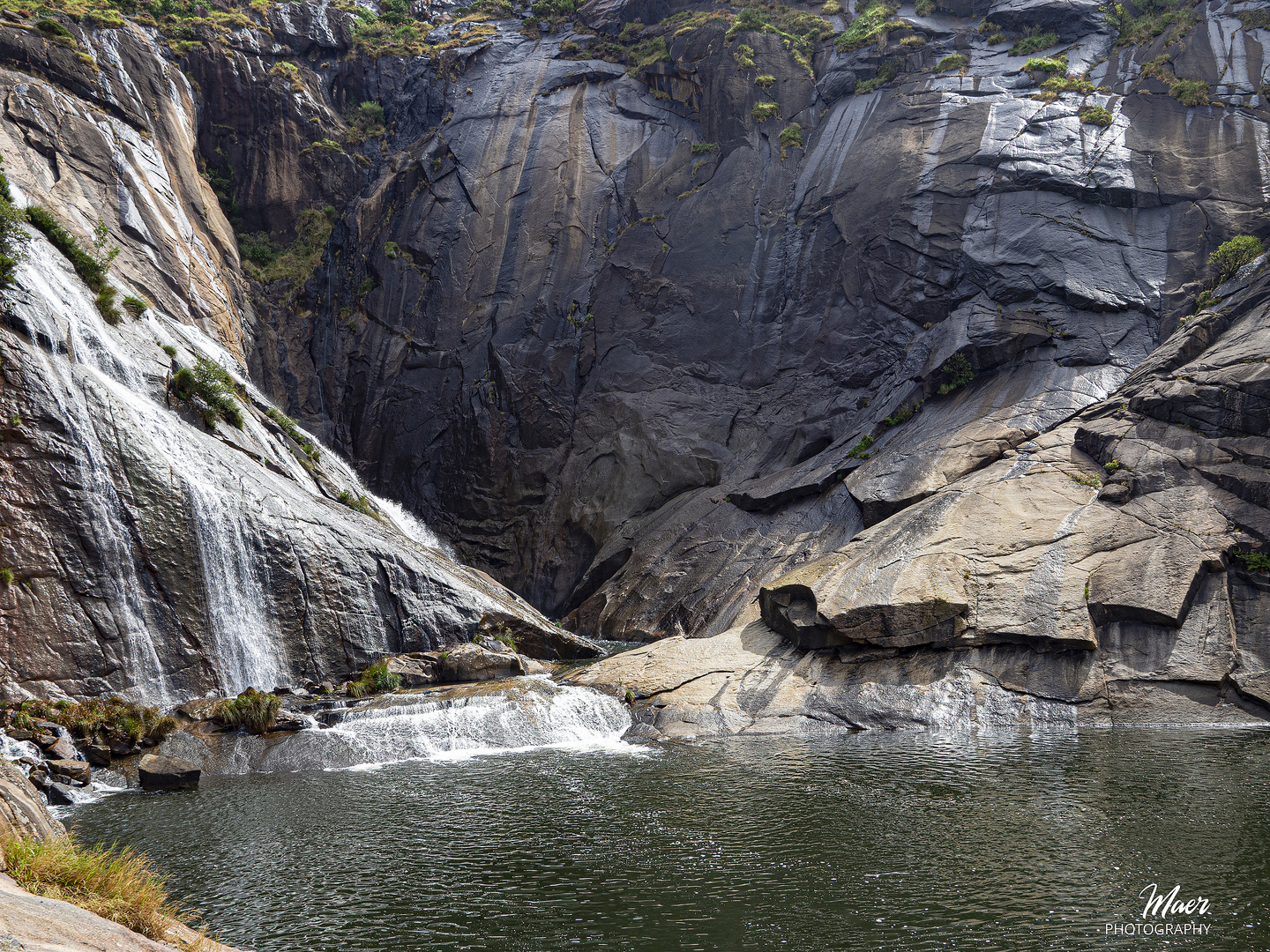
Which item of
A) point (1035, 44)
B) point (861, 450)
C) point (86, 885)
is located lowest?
point (861, 450)

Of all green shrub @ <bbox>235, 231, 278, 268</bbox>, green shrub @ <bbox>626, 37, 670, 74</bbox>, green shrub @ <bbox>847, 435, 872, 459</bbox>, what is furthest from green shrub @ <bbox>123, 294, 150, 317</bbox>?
green shrub @ <bbox>626, 37, 670, 74</bbox>

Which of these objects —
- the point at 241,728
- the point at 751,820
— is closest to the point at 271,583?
the point at 241,728

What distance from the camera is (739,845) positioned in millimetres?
13227

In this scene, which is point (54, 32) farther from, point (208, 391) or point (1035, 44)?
point (1035, 44)

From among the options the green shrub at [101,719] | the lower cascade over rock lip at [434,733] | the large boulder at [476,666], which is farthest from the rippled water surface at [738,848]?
the large boulder at [476,666]

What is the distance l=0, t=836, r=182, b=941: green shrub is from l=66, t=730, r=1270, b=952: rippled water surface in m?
2.34

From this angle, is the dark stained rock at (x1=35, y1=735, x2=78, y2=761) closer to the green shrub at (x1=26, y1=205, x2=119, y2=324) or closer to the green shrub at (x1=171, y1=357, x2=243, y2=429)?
the green shrub at (x1=171, y1=357, x2=243, y2=429)

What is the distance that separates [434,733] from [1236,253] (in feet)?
119

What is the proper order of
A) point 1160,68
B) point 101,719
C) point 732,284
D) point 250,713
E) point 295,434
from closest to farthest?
point 101,719, point 250,713, point 295,434, point 1160,68, point 732,284

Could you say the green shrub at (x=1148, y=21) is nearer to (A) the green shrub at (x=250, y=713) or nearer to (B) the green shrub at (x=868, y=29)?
(B) the green shrub at (x=868, y=29)

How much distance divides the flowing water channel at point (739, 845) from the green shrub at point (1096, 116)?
115 ft

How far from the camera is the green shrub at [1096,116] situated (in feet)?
141

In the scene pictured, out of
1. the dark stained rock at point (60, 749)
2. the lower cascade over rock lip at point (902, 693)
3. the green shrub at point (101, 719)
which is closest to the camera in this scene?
the dark stained rock at point (60, 749)

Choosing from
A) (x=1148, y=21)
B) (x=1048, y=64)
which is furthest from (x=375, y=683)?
(x=1148, y=21)
